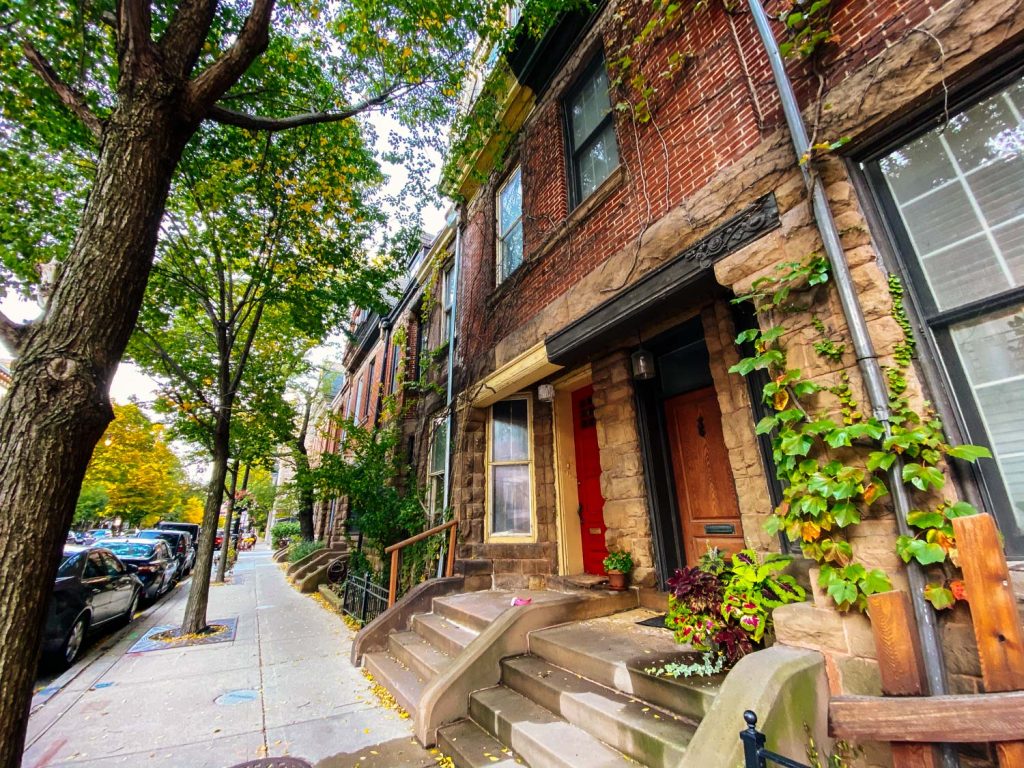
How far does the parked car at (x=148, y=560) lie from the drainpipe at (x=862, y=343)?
12888 millimetres

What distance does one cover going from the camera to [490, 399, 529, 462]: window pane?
6680 millimetres

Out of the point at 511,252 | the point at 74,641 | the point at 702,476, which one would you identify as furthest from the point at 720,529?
the point at 74,641

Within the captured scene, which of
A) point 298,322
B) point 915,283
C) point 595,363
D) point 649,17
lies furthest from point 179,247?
point 915,283

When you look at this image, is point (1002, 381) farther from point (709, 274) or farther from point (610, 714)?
point (610, 714)

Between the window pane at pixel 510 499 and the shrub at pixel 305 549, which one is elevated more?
the window pane at pixel 510 499

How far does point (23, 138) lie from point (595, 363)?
7.50 metres

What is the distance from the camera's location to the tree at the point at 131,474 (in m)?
18.4

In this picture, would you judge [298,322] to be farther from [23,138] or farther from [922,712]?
[922,712]

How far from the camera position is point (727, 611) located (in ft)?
9.30

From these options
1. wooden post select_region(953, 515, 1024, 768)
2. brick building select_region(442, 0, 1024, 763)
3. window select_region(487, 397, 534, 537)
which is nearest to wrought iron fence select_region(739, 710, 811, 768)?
wooden post select_region(953, 515, 1024, 768)

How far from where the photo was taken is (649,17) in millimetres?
4617

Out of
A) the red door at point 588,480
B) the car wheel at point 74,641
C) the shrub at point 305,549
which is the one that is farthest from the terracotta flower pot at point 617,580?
the shrub at point 305,549

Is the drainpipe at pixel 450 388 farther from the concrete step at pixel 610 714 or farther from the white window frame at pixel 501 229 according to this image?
the concrete step at pixel 610 714

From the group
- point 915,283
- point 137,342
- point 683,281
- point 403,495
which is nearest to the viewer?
point 915,283
